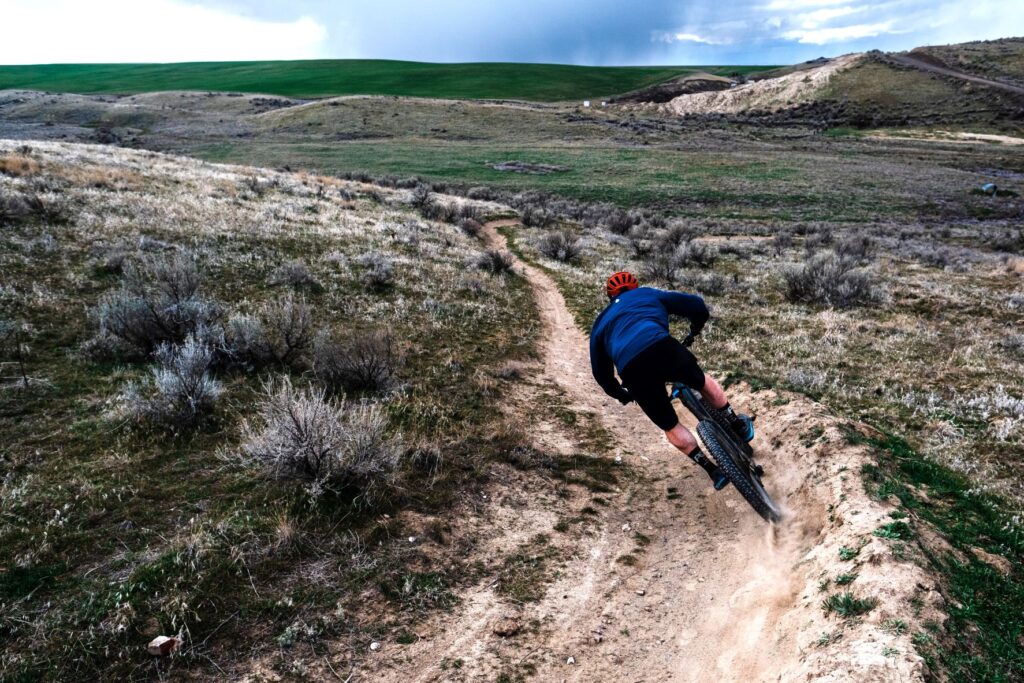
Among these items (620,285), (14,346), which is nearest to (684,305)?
(620,285)

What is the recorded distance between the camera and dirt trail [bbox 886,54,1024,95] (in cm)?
8106

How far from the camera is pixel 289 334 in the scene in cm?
911

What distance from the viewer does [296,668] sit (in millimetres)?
4051

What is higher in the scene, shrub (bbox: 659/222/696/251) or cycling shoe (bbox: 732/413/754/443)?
cycling shoe (bbox: 732/413/754/443)

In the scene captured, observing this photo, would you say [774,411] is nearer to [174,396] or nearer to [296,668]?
[296,668]

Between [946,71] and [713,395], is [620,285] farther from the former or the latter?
[946,71]

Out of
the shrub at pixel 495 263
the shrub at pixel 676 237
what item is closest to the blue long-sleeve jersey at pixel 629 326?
the shrub at pixel 495 263

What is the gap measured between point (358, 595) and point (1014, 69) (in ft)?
422

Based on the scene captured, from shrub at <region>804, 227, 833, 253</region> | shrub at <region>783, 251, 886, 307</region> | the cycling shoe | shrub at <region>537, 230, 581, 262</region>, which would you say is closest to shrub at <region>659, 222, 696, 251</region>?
shrub at <region>537, 230, 581, 262</region>

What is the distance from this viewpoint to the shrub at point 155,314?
28.0 feet

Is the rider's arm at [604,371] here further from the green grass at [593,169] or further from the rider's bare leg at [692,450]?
the green grass at [593,169]

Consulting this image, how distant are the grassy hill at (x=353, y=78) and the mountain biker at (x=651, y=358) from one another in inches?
5151

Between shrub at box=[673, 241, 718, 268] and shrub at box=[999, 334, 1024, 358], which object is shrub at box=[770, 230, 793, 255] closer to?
shrub at box=[673, 241, 718, 268]

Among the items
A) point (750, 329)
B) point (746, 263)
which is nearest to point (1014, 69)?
point (746, 263)
